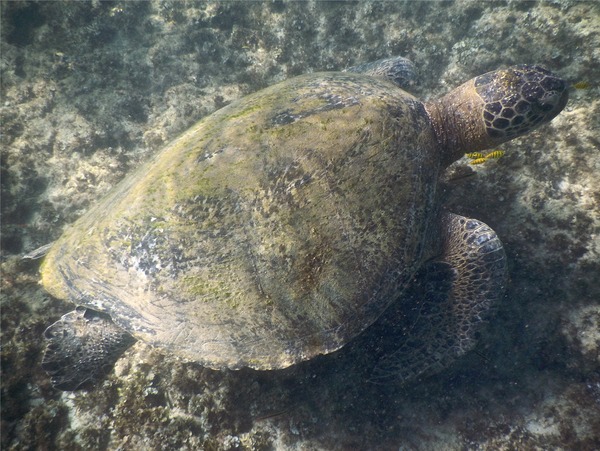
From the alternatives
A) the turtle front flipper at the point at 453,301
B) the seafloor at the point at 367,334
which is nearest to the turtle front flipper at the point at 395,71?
the seafloor at the point at 367,334

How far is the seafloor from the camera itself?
8.66ft

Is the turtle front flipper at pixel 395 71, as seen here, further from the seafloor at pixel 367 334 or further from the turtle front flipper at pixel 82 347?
the turtle front flipper at pixel 82 347

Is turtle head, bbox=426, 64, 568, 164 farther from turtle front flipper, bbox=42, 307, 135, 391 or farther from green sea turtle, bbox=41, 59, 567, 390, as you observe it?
turtle front flipper, bbox=42, 307, 135, 391

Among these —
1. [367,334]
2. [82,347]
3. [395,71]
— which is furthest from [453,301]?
[82,347]

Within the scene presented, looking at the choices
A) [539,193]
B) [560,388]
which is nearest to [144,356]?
[560,388]

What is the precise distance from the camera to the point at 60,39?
15.7ft

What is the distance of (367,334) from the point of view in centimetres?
295

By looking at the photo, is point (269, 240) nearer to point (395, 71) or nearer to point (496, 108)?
point (496, 108)

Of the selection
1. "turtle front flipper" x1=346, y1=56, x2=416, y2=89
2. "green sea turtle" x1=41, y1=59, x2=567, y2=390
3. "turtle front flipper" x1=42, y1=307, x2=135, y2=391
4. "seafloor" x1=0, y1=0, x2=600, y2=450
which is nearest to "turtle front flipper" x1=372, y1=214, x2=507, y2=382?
"green sea turtle" x1=41, y1=59, x2=567, y2=390

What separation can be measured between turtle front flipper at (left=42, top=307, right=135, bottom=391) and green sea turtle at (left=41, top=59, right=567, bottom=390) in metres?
0.02

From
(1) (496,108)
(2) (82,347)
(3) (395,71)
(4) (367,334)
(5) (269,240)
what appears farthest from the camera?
(3) (395,71)

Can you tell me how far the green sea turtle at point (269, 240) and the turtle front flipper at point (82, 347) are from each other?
0.02m

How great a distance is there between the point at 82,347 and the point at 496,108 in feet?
14.1

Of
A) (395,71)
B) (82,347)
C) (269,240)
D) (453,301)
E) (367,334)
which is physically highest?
(395,71)
